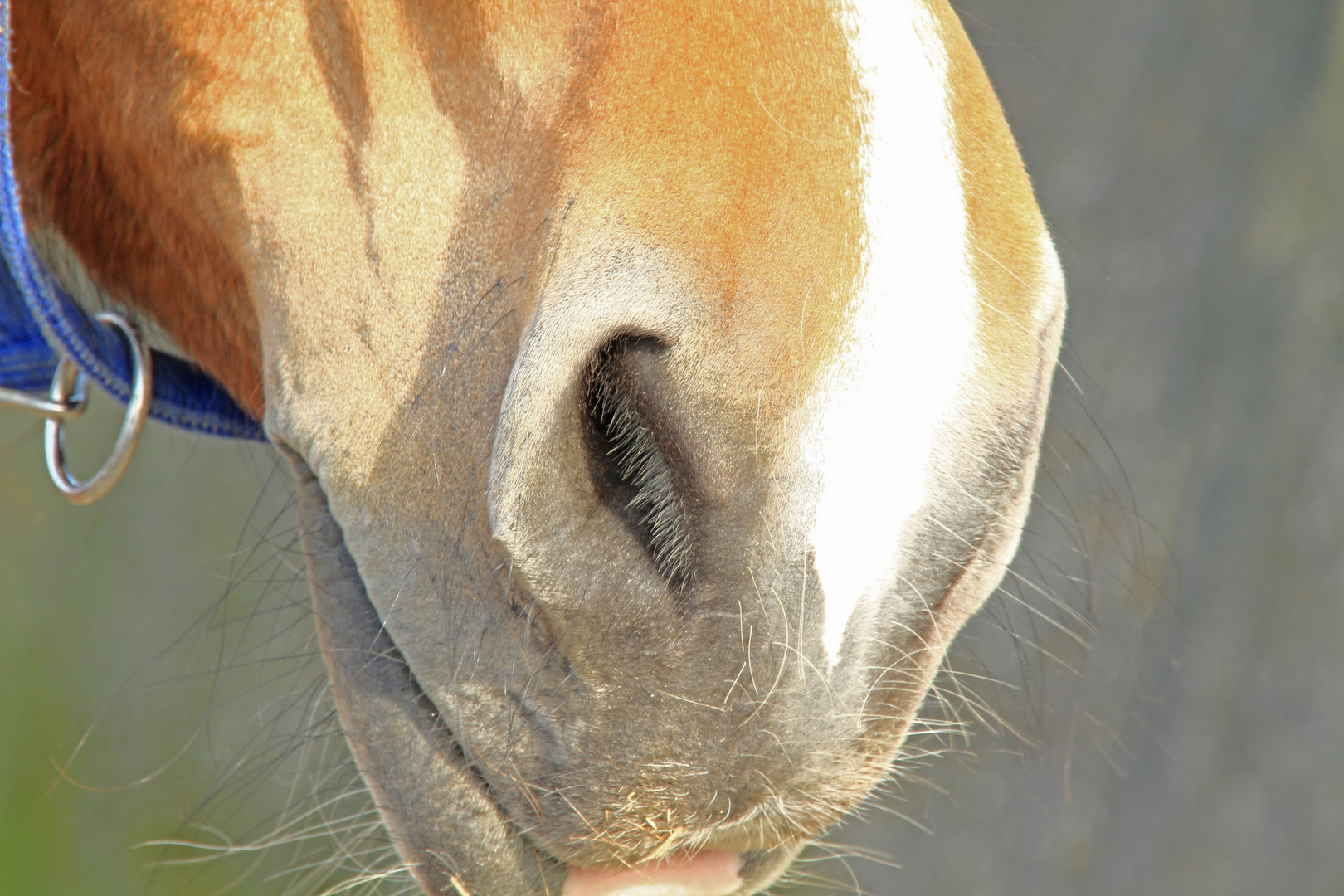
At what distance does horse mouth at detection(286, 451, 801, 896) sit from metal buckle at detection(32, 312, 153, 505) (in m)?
0.16

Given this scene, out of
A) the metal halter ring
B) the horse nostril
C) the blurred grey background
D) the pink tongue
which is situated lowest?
the blurred grey background

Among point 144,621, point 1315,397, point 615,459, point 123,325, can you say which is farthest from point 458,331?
point 144,621

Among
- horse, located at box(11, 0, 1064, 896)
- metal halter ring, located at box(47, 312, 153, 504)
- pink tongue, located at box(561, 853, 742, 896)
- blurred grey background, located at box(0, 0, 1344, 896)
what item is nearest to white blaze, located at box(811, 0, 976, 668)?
horse, located at box(11, 0, 1064, 896)

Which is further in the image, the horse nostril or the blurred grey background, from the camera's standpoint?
the blurred grey background

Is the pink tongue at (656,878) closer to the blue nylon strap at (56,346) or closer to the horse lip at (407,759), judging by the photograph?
the horse lip at (407,759)

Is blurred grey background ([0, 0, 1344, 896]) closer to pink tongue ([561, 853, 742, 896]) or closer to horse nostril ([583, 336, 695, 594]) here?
pink tongue ([561, 853, 742, 896])

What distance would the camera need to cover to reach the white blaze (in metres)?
0.45

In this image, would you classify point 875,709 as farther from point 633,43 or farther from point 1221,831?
point 1221,831

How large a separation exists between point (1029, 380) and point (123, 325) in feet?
1.90

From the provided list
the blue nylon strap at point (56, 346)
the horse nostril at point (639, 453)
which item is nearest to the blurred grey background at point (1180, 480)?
the blue nylon strap at point (56, 346)

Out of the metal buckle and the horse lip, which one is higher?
the metal buckle

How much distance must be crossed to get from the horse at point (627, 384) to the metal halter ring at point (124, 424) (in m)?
0.15

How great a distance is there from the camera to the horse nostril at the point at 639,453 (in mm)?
445

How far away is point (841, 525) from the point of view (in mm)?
451
